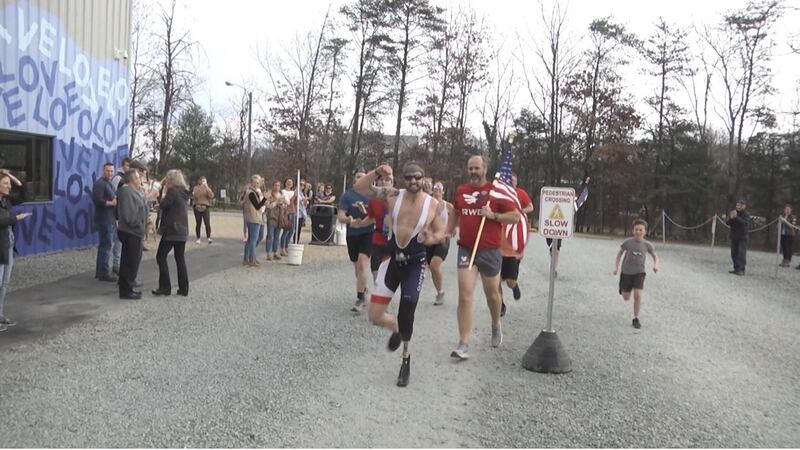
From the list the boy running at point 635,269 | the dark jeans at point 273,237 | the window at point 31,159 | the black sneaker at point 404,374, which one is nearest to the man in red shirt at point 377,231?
the black sneaker at point 404,374

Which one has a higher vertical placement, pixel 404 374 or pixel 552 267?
pixel 552 267

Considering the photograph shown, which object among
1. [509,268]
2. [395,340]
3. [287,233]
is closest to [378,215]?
[509,268]

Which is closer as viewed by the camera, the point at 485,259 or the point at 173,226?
the point at 485,259

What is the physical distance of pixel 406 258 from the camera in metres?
5.12

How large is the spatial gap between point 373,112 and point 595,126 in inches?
545

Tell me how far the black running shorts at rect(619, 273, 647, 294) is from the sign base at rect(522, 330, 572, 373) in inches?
103

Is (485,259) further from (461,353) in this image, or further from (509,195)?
(461,353)

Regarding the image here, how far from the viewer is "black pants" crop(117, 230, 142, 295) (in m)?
7.99

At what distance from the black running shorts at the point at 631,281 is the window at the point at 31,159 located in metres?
9.48

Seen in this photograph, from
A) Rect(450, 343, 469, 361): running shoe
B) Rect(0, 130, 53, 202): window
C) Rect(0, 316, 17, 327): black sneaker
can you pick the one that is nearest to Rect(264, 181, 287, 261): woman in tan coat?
Rect(0, 130, 53, 202): window

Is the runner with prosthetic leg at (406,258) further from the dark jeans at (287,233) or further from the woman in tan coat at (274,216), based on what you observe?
the dark jeans at (287,233)

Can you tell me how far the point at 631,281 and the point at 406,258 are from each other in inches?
158

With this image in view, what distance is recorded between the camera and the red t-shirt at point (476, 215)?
5.82m

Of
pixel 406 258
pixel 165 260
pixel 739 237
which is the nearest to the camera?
pixel 406 258
